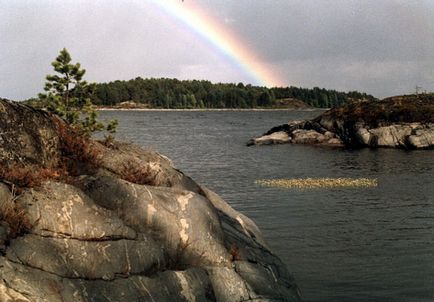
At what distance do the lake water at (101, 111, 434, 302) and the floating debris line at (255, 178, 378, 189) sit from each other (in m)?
1.54

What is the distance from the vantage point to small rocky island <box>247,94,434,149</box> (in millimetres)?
81125

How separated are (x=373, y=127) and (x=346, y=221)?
2341 inches

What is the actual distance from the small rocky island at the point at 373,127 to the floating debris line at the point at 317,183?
37063 millimetres

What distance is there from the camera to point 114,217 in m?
11.4

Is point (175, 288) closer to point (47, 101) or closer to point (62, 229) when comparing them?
point (62, 229)

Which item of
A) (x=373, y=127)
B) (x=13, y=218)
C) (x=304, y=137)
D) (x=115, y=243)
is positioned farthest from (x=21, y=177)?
(x=304, y=137)

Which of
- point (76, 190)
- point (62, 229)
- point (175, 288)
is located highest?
point (76, 190)

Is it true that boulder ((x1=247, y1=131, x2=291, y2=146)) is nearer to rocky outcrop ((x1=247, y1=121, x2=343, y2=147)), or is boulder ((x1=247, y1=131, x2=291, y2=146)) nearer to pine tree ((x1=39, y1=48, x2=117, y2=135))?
rocky outcrop ((x1=247, y1=121, x2=343, y2=147))

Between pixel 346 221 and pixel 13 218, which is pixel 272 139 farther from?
pixel 13 218

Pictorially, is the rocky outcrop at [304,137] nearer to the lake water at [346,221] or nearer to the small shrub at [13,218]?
the lake water at [346,221]

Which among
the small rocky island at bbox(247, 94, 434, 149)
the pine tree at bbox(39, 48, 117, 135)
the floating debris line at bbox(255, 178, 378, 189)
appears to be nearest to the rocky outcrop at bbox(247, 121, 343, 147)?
the small rocky island at bbox(247, 94, 434, 149)

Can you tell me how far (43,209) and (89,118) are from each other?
20041 mm

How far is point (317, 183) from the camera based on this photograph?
146 ft

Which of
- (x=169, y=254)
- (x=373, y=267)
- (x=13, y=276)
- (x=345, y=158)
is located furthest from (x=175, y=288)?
(x=345, y=158)
